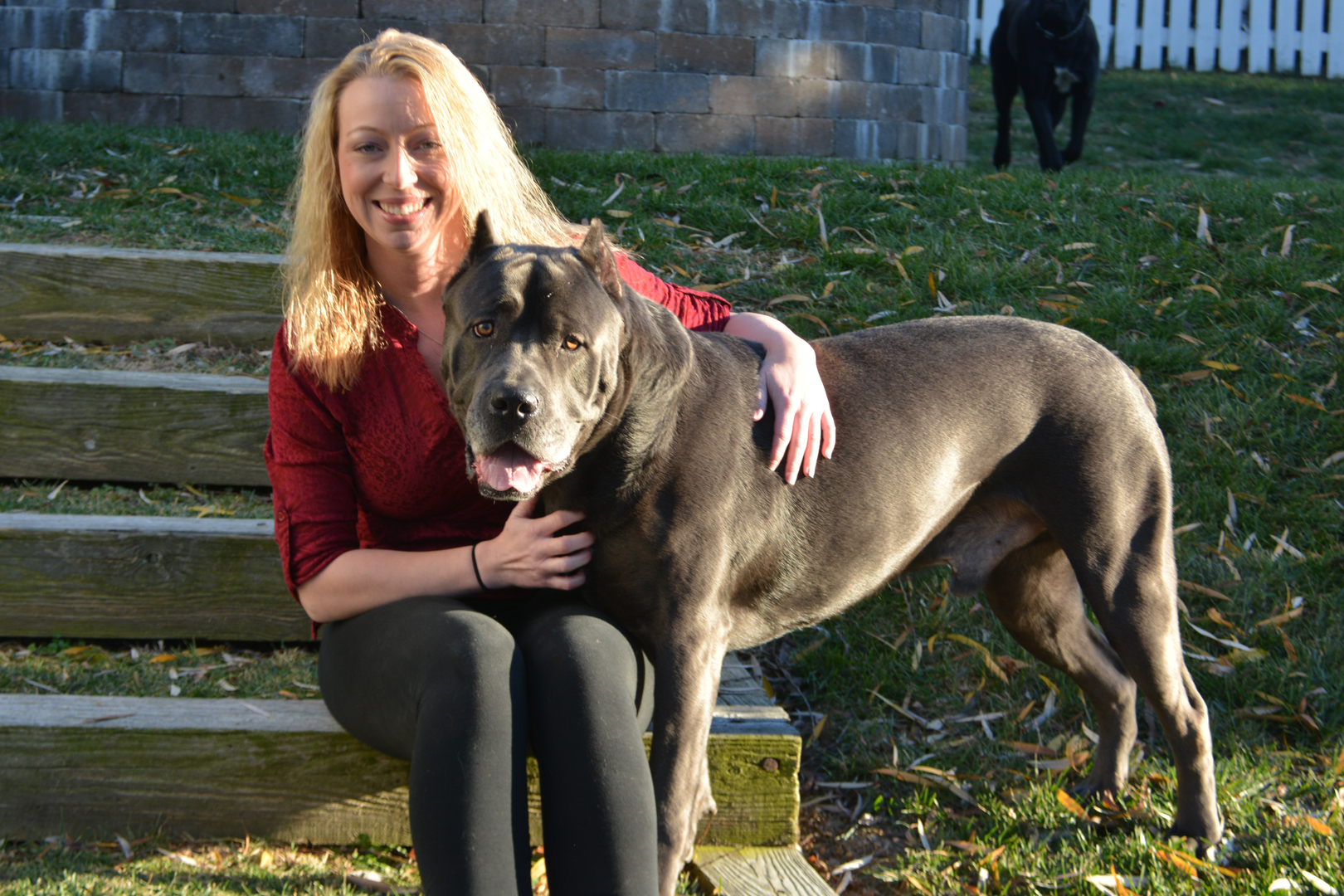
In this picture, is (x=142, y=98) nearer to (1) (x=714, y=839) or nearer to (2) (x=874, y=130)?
(2) (x=874, y=130)

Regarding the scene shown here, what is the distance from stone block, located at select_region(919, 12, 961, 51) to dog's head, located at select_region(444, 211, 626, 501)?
25.6ft

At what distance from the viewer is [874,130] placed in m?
9.07

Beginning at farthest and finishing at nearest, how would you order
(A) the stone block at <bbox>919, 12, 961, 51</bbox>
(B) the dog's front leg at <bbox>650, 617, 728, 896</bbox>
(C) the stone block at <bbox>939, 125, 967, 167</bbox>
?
(C) the stone block at <bbox>939, 125, 967, 167</bbox>, (A) the stone block at <bbox>919, 12, 961, 51</bbox>, (B) the dog's front leg at <bbox>650, 617, 728, 896</bbox>

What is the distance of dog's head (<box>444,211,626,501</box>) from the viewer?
6.48 feet

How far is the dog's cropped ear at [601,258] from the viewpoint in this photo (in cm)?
218

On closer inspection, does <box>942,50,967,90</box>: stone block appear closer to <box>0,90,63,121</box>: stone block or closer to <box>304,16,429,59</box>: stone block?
<box>304,16,429,59</box>: stone block

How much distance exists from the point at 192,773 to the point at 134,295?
2.50 m

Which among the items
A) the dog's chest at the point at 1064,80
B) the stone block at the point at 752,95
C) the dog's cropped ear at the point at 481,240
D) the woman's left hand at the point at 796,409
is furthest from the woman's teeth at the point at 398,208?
the dog's chest at the point at 1064,80

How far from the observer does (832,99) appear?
8812mm

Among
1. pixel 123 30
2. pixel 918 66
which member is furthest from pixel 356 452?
pixel 918 66

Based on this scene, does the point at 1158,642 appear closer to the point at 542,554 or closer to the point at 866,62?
the point at 542,554

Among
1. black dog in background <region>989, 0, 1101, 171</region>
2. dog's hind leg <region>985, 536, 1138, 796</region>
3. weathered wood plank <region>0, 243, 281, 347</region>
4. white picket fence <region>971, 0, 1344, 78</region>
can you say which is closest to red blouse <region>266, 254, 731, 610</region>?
dog's hind leg <region>985, 536, 1138, 796</region>

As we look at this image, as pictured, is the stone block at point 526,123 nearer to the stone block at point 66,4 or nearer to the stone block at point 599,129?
the stone block at point 599,129

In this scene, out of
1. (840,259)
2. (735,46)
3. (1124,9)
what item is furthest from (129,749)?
(1124,9)
